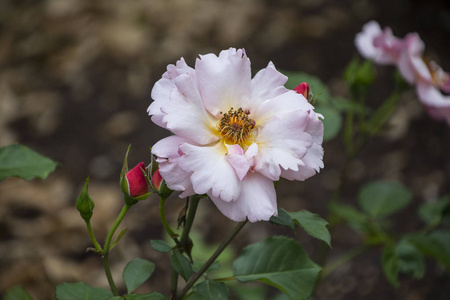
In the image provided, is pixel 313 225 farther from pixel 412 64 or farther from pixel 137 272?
pixel 412 64

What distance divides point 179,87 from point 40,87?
6.76 ft

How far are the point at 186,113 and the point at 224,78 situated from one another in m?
0.08

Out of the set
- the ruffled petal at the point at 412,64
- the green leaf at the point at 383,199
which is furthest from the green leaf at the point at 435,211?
the ruffled petal at the point at 412,64

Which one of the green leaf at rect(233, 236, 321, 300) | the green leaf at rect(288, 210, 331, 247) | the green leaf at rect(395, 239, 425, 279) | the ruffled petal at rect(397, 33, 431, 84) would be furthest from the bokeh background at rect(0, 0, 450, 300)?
the green leaf at rect(288, 210, 331, 247)

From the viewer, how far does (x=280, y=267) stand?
0.85 metres

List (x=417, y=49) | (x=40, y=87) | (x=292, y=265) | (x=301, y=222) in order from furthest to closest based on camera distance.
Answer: (x=40, y=87) < (x=417, y=49) < (x=292, y=265) < (x=301, y=222)

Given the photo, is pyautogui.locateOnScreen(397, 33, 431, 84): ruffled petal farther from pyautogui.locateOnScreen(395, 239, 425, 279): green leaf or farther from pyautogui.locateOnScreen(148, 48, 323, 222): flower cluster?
pyautogui.locateOnScreen(148, 48, 323, 222): flower cluster

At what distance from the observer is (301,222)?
0.74m

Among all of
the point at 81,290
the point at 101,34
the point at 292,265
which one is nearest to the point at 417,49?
the point at 292,265

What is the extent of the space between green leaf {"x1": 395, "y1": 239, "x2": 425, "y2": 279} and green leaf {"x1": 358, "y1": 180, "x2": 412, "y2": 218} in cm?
14

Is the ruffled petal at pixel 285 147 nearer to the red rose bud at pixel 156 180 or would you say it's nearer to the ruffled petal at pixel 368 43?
the red rose bud at pixel 156 180

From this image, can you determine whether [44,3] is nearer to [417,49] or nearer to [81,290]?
[417,49]

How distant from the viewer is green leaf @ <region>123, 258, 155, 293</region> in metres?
0.85

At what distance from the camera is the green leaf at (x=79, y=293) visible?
0.78 metres
